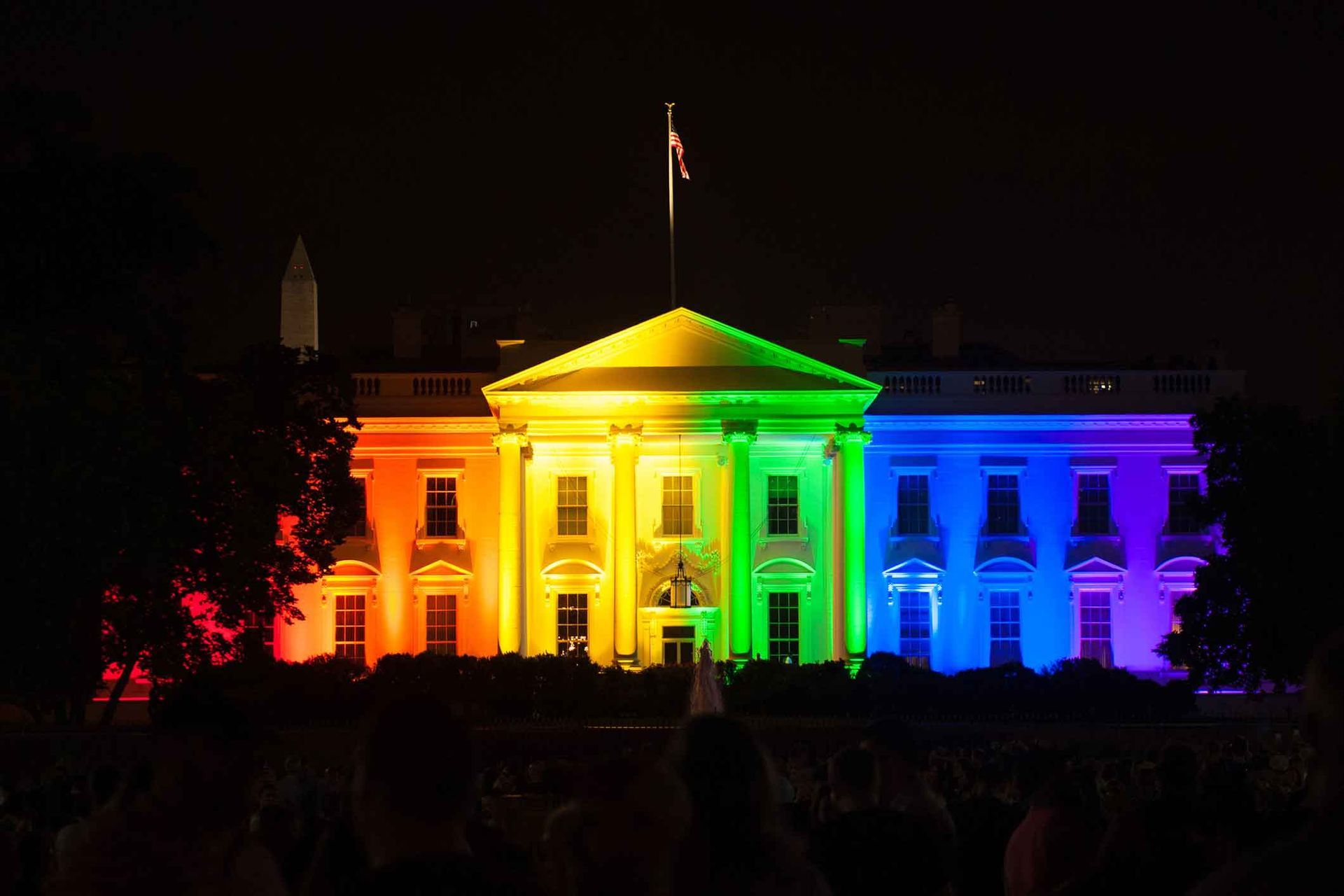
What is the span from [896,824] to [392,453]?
149 feet

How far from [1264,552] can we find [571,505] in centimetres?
1866

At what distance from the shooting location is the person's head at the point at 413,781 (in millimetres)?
4527

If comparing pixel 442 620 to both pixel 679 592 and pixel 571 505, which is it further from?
pixel 679 592

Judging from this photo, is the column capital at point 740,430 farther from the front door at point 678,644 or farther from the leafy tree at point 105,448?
the leafy tree at point 105,448

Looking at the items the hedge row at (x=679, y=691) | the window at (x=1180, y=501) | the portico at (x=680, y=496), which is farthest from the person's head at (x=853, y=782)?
the window at (x=1180, y=501)

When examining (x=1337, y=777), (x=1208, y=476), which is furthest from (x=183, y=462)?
(x=1337, y=777)

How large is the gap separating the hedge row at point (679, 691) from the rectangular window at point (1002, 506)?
964 centimetres

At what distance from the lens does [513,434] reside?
47.8m

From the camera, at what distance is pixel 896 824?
246 inches

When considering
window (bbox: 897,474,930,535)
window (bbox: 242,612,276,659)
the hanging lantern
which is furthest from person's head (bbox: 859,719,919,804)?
window (bbox: 897,474,930,535)

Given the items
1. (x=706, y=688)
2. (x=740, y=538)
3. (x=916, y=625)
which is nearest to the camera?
(x=706, y=688)

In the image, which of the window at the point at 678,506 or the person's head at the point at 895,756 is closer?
the person's head at the point at 895,756

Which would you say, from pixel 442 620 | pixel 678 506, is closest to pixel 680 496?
pixel 678 506

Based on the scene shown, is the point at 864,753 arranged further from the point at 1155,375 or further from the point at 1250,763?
the point at 1155,375
